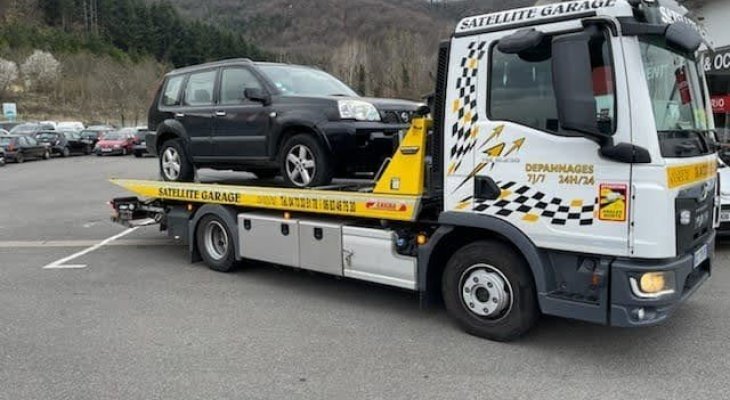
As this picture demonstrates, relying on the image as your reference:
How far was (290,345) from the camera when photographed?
5.17 metres

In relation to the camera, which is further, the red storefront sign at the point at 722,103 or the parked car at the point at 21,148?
the parked car at the point at 21,148

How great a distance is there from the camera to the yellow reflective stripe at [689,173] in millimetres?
4301

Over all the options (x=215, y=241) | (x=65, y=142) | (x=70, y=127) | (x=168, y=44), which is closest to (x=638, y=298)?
(x=215, y=241)

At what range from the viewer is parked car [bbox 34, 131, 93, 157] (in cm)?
3403

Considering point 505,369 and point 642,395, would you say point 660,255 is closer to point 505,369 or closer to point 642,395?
point 642,395

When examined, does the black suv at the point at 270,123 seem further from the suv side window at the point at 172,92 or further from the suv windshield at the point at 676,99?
the suv windshield at the point at 676,99

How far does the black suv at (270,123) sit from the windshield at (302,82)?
1 cm

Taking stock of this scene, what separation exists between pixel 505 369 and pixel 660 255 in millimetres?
1321

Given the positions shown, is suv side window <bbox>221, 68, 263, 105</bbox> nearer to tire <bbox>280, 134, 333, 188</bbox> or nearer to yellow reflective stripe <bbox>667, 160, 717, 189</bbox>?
tire <bbox>280, 134, 333, 188</bbox>

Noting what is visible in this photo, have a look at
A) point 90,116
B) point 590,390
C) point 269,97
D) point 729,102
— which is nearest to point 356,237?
point 269,97

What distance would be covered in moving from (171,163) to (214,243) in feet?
4.35

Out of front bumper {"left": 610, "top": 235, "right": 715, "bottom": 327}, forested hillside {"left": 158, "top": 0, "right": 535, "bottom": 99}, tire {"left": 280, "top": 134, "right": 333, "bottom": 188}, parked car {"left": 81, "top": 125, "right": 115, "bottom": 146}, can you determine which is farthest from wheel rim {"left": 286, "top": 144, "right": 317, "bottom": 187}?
parked car {"left": 81, "top": 125, "right": 115, "bottom": 146}

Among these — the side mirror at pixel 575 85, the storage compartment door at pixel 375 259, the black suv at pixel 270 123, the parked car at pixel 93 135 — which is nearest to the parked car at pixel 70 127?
the parked car at pixel 93 135

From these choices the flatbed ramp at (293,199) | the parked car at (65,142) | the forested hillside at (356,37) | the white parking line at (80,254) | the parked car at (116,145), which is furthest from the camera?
the forested hillside at (356,37)
